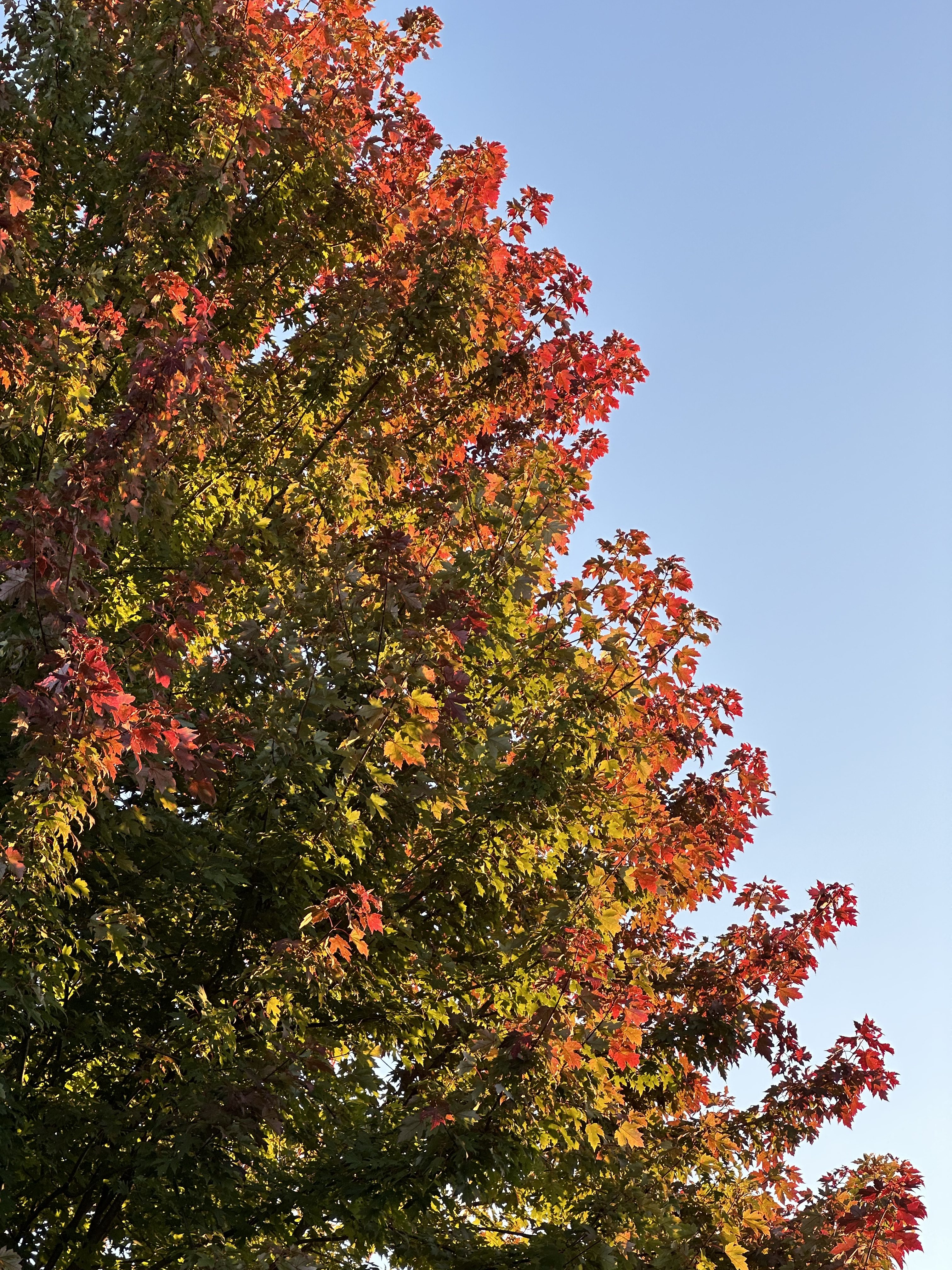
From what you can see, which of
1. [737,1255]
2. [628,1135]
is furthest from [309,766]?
[737,1255]

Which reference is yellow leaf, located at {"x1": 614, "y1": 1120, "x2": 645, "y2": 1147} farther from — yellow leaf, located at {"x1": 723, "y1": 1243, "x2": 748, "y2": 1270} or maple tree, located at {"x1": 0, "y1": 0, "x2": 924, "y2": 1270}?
yellow leaf, located at {"x1": 723, "y1": 1243, "x2": 748, "y2": 1270}

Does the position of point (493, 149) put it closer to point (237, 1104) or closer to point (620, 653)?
point (620, 653)

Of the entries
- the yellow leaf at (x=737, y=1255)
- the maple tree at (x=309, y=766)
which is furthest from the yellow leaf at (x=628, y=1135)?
the yellow leaf at (x=737, y=1255)

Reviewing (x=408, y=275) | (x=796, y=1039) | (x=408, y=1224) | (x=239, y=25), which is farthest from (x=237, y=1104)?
(x=239, y=25)

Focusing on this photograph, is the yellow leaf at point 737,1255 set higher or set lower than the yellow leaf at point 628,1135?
lower

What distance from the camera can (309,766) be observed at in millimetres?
5496

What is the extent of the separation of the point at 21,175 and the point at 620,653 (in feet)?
14.1

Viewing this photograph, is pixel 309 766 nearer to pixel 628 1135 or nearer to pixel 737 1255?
pixel 628 1135

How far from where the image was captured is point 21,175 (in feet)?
20.1

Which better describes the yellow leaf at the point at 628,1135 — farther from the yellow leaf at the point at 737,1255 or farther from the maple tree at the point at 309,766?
the yellow leaf at the point at 737,1255

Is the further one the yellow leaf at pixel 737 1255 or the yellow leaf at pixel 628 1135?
the yellow leaf at pixel 737 1255

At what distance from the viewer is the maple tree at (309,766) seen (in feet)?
16.9

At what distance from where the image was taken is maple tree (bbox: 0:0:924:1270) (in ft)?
Result: 16.9

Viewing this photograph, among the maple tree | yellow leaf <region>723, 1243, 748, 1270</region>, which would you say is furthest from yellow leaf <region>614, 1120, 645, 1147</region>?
yellow leaf <region>723, 1243, 748, 1270</region>
